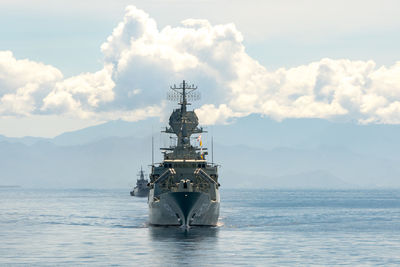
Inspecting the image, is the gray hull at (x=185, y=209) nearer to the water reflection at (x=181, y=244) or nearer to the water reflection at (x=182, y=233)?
the water reflection at (x=182, y=233)

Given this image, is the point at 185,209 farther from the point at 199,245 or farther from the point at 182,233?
the point at 199,245

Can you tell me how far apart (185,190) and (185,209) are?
2.73m

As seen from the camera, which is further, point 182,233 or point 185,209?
point 185,209

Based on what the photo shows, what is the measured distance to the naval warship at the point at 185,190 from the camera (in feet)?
295

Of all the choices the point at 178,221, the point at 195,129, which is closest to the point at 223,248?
the point at 178,221

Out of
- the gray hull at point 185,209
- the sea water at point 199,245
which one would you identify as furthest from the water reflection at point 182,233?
the gray hull at point 185,209

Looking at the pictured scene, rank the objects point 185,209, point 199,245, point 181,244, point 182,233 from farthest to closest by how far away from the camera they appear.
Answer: point 185,209, point 182,233, point 181,244, point 199,245

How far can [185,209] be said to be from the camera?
9062 cm

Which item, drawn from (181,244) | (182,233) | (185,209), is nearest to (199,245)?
(181,244)

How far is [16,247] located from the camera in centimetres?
7656

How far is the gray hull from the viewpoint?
89.4m

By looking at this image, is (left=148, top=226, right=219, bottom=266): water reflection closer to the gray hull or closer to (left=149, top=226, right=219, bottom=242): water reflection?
(left=149, top=226, right=219, bottom=242): water reflection

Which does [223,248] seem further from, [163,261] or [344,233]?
[344,233]

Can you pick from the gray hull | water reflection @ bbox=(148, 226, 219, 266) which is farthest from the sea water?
the gray hull
